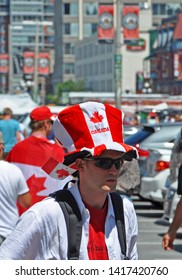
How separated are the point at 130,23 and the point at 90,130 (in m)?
59.5

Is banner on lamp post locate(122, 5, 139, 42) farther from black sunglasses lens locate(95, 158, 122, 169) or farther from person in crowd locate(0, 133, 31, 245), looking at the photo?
black sunglasses lens locate(95, 158, 122, 169)

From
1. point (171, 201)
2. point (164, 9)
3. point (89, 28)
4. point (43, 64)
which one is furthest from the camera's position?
point (89, 28)

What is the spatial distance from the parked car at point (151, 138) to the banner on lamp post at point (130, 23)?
38.7 metres

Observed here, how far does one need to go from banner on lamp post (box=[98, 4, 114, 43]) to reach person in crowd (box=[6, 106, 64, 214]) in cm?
4942

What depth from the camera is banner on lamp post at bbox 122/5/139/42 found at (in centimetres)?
6150

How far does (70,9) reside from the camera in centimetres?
17650

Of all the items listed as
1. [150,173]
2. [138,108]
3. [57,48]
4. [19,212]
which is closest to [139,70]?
[57,48]

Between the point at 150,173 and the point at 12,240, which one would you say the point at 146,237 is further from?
the point at 12,240

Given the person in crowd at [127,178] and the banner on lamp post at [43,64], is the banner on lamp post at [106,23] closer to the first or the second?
the banner on lamp post at [43,64]

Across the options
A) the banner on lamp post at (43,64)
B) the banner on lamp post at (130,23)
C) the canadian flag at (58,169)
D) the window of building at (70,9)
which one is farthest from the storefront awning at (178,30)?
the canadian flag at (58,169)

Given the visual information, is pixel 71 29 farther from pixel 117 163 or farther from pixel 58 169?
pixel 117 163

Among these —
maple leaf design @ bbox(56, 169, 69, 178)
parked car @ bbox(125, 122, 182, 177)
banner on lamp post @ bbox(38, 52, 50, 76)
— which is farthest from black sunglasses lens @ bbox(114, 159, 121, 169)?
banner on lamp post @ bbox(38, 52, 50, 76)

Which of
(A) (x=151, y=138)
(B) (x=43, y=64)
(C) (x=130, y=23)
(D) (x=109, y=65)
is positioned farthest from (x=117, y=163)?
(D) (x=109, y=65)
